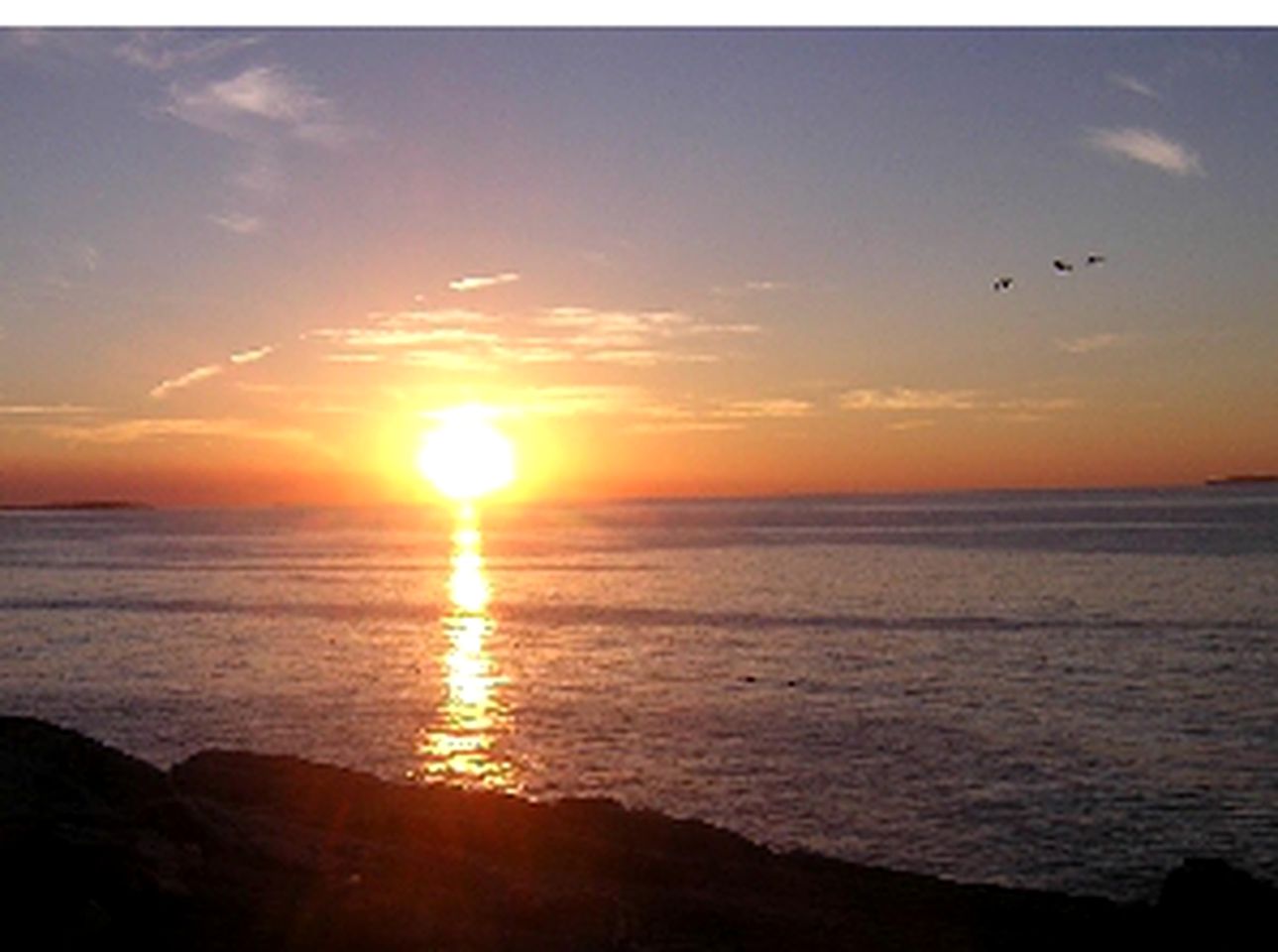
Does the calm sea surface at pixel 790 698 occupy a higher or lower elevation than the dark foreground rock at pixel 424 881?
lower

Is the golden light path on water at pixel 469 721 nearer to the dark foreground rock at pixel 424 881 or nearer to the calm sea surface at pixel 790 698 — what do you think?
the calm sea surface at pixel 790 698

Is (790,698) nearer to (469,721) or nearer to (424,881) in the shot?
(469,721)

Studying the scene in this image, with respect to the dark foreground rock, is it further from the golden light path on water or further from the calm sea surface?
the golden light path on water

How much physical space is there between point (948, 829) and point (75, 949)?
77.2 ft

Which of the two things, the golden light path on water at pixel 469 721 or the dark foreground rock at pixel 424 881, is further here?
the golden light path on water at pixel 469 721

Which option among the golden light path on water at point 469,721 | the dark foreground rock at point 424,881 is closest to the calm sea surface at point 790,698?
the golden light path on water at point 469,721

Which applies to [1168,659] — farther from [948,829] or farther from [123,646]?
[123,646]

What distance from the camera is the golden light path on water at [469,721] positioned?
41.5 meters

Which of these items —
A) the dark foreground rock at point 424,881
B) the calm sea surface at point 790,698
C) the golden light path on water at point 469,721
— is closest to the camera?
the dark foreground rock at point 424,881

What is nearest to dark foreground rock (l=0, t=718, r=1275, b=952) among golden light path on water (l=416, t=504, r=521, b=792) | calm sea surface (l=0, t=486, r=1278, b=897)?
calm sea surface (l=0, t=486, r=1278, b=897)

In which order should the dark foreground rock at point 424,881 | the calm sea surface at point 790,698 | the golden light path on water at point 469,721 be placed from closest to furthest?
the dark foreground rock at point 424,881 < the calm sea surface at point 790,698 < the golden light path on water at point 469,721

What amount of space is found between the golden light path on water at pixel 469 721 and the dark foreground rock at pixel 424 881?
15.0 metres

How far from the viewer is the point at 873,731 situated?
45812mm

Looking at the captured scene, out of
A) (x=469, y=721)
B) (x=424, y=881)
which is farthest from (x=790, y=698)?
(x=424, y=881)
